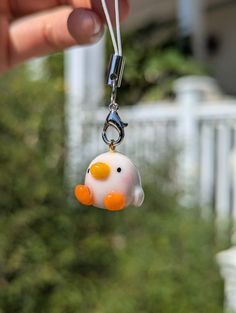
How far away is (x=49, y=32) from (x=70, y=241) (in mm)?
1744

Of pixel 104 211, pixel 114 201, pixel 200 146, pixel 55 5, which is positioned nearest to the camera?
pixel 114 201

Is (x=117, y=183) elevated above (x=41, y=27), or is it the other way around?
(x=41, y=27)

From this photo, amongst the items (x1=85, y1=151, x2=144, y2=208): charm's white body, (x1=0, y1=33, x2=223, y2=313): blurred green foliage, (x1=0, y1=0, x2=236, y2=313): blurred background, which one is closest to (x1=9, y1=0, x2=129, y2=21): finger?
(x1=85, y1=151, x2=144, y2=208): charm's white body

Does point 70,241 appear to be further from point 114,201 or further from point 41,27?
point 114,201

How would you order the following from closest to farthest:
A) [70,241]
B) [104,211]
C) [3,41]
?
[3,41], [70,241], [104,211]

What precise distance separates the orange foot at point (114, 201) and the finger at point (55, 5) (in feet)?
1.36

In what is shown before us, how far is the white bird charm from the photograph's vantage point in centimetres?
102

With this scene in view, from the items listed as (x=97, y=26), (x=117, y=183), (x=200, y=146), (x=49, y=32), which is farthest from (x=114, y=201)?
(x=200, y=146)

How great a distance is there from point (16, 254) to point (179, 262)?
0.88 m

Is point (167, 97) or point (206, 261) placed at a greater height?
point (167, 97)

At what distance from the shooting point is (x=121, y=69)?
3.45 feet

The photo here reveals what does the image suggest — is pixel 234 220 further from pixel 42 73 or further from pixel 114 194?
pixel 114 194

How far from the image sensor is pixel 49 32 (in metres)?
1.51

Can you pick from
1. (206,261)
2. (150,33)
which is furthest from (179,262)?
(150,33)
